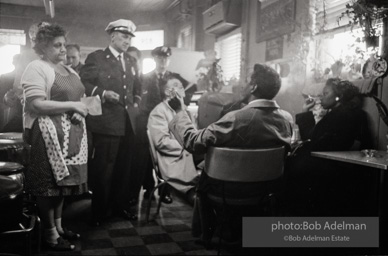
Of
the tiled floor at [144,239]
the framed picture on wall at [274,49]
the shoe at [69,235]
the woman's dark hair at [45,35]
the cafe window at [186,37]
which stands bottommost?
the tiled floor at [144,239]

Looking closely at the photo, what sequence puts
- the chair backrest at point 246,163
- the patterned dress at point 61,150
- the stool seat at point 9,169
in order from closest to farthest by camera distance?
1. the stool seat at point 9,169
2. the chair backrest at point 246,163
3. the patterned dress at point 61,150

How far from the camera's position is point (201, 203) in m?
2.24

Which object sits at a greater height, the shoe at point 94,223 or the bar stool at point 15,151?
the bar stool at point 15,151

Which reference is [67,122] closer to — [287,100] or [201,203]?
[201,203]

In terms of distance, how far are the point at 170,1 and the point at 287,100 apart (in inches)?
128

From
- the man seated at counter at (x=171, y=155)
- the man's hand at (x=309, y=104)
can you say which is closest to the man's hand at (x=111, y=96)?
the man seated at counter at (x=171, y=155)

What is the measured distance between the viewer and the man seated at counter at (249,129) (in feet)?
6.56

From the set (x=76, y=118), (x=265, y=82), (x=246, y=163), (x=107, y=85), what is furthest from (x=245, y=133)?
(x=107, y=85)

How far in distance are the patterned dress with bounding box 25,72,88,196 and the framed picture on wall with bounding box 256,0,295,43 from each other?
2218 millimetres

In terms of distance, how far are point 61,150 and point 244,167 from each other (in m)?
1.19

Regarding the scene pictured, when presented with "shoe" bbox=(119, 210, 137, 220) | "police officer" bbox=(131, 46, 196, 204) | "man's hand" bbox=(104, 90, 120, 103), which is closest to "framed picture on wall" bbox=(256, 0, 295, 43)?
"police officer" bbox=(131, 46, 196, 204)

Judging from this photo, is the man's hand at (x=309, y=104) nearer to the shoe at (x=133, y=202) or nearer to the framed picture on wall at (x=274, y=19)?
the framed picture on wall at (x=274, y=19)

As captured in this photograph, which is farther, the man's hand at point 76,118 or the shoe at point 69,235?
the shoe at point 69,235

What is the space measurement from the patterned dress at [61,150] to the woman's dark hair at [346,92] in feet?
6.15
